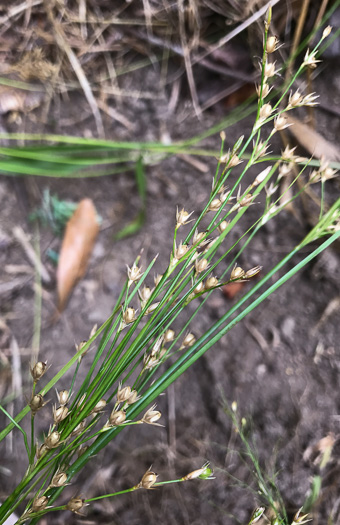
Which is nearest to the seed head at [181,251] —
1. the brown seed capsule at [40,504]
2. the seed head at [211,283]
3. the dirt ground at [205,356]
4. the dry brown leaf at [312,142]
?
the seed head at [211,283]

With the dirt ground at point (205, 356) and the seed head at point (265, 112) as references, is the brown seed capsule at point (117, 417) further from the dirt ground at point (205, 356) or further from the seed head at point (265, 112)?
the dirt ground at point (205, 356)

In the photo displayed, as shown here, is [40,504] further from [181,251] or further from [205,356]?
[205,356]

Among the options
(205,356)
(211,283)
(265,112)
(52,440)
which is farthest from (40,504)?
(205,356)

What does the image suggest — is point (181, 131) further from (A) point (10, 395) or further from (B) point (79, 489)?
(B) point (79, 489)

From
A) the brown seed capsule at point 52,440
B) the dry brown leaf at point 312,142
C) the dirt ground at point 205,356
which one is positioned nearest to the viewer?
the brown seed capsule at point 52,440

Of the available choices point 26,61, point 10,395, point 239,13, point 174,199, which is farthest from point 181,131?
point 10,395

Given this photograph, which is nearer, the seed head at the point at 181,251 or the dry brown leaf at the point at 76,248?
the seed head at the point at 181,251

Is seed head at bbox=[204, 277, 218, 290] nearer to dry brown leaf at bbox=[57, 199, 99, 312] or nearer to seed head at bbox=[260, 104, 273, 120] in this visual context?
seed head at bbox=[260, 104, 273, 120]
